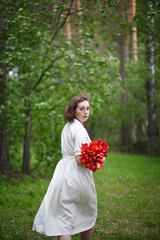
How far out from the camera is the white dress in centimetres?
290

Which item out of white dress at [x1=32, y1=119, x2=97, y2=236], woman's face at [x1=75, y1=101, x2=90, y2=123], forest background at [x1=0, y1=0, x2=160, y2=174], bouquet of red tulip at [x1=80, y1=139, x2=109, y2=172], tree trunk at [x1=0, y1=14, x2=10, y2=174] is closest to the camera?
bouquet of red tulip at [x1=80, y1=139, x2=109, y2=172]

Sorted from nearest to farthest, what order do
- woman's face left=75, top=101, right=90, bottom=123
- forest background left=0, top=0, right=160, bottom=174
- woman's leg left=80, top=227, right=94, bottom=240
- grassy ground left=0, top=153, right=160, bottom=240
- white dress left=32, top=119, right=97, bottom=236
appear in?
white dress left=32, top=119, right=97, bottom=236
woman's leg left=80, top=227, right=94, bottom=240
woman's face left=75, top=101, right=90, bottom=123
grassy ground left=0, top=153, right=160, bottom=240
forest background left=0, top=0, right=160, bottom=174

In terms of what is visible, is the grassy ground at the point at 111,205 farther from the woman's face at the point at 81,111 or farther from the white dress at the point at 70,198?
the woman's face at the point at 81,111

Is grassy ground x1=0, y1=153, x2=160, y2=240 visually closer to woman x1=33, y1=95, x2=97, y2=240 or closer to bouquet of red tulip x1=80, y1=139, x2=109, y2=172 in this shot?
woman x1=33, y1=95, x2=97, y2=240

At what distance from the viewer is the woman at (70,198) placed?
2.89 m

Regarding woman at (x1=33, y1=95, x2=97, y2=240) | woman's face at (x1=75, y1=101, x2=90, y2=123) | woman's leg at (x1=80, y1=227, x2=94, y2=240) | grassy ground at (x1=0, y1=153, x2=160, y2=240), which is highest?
woman's face at (x1=75, y1=101, x2=90, y2=123)

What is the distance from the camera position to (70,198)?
116 inches

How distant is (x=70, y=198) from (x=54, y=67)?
444 cm

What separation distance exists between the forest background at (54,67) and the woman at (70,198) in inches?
87.1

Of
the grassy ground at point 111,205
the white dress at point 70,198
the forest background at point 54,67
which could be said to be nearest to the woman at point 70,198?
the white dress at point 70,198

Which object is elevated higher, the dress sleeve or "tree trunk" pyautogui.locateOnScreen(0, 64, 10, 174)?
the dress sleeve

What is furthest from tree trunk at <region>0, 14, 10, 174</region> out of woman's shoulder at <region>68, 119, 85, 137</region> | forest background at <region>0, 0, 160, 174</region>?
woman's shoulder at <region>68, 119, 85, 137</region>

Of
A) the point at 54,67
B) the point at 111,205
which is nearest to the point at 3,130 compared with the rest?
the point at 54,67

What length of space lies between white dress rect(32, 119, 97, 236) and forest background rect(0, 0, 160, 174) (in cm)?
222
